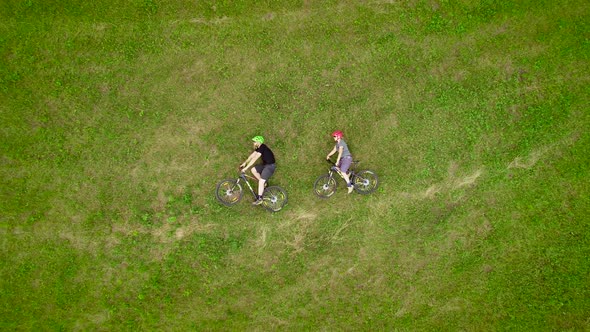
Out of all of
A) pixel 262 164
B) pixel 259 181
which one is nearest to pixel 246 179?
pixel 259 181

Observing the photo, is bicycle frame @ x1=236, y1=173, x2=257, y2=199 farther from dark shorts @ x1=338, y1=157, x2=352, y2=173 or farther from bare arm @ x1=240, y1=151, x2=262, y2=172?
dark shorts @ x1=338, y1=157, x2=352, y2=173

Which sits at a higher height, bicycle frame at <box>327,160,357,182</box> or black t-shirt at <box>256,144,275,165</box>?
black t-shirt at <box>256,144,275,165</box>

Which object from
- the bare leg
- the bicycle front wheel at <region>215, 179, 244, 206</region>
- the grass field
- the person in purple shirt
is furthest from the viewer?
the bicycle front wheel at <region>215, 179, 244, 206</region>

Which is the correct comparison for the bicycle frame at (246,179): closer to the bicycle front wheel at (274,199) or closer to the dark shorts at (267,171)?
the bicycle front wheel at (274,199)

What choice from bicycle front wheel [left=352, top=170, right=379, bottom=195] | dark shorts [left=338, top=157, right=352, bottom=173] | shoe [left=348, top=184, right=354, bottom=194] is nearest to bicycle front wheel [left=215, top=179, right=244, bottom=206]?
dark shorts [left=338, top=157, right=352, bottom=173]

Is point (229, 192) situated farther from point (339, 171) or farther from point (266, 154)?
point (339, 171)

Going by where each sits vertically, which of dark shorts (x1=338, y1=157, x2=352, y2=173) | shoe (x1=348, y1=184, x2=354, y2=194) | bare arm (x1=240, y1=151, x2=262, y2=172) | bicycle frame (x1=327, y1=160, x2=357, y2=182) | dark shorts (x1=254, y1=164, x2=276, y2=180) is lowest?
shoe (x1=348, y1=184, x2=354, y2=194)

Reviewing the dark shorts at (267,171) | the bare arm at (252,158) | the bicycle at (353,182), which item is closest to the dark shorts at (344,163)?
the bicycle at (353,182)
